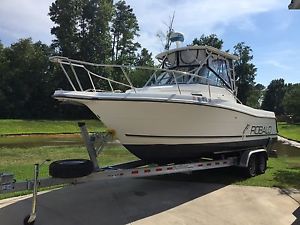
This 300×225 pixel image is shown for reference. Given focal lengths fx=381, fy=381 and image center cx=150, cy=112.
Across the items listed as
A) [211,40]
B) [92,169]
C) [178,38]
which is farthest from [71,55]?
[92,169]

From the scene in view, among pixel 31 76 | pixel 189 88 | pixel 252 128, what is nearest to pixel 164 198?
pixel 189 88

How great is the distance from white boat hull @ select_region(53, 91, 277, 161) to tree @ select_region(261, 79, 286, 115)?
8491 centimetres

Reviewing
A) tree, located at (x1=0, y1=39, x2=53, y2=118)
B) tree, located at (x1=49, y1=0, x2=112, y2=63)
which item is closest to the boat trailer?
tree, located at (x1=0, y1=39, x2=53, y2=118)

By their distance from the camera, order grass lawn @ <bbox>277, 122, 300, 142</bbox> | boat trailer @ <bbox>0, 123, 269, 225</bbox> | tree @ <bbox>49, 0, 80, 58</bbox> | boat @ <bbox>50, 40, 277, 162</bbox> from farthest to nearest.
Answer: tree @ <bbox>49, 0, 80, 58</bbox> → grass lawn @ <bbox>277, 122, 300, 142</bbox> → boat @ <bbox>50, 40, 277, 162</bbox> → boat trailer @ <bbox>0, 123, 269, 225</bbox>

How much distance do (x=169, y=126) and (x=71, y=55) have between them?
158ft

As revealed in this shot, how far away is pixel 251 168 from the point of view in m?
9.70

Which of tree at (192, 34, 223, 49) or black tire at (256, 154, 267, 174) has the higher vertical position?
tree at (192, 34, 223, 49)

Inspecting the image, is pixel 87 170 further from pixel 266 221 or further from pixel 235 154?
pixel 235 154

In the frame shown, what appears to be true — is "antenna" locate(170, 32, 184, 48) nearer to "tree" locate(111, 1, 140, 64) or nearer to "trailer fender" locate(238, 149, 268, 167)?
"trailer fender" locate(238, 149, 268, 167)

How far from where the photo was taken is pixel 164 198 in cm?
732

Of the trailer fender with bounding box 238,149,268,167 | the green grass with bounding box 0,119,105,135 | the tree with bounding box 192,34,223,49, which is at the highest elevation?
the tree with bounding box 192,34,223,49

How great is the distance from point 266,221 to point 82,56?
5023 centimetres

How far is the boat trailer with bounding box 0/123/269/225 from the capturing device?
5450 mm

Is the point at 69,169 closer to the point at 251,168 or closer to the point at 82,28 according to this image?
the point at 251,168
